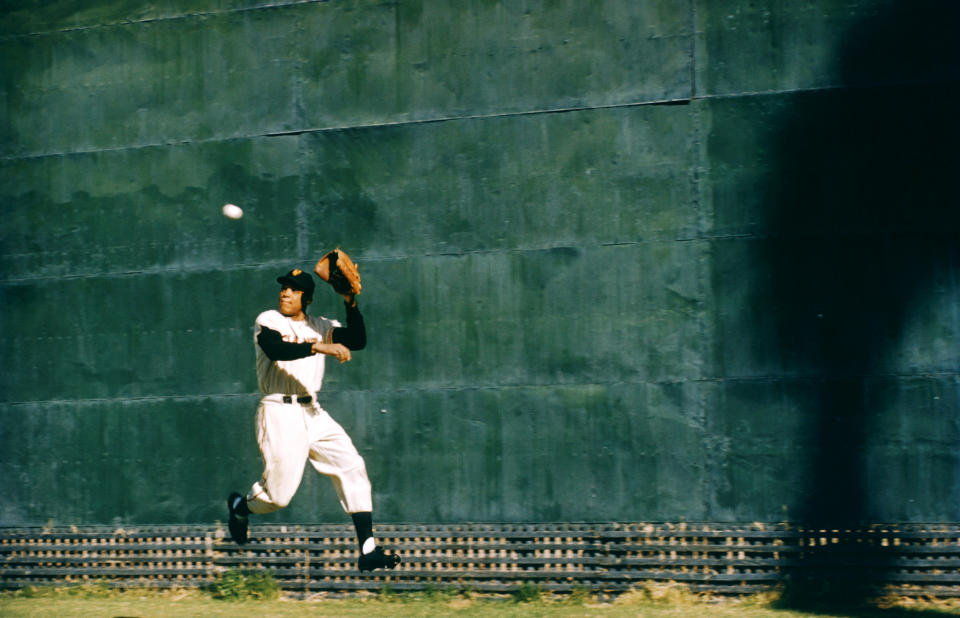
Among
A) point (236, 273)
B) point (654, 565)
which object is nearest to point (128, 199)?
point (236, 273)

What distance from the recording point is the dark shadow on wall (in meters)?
8.02

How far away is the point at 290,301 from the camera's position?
7.68m

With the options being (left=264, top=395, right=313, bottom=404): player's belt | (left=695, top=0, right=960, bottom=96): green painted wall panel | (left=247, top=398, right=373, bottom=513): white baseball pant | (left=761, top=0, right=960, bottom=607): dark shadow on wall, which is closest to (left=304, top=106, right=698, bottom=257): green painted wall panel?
(left=695, top=0, right=960, bottom=96): green painted wall panel

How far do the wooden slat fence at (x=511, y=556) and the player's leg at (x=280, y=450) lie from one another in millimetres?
1188

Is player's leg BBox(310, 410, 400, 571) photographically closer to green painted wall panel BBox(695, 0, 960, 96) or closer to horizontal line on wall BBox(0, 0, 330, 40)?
horizontal line on wall BBox(0, 0, 330, 40)

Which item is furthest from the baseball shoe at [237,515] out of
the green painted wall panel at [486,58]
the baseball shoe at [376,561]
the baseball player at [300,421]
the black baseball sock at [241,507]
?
the green painted wall panel at [486,58]

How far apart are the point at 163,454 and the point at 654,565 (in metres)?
3.88

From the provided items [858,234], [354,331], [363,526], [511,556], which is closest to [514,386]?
[511,556]

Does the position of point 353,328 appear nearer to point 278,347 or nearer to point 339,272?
point 339,272

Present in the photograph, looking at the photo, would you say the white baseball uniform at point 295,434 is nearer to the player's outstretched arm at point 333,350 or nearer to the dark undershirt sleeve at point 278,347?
the dark undershirt sleeve at point 278,347

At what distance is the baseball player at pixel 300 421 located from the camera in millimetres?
7559

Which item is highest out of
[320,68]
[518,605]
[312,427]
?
[320,68]

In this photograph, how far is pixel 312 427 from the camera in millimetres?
7660

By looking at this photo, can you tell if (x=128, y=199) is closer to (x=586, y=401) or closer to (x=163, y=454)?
(x=163, y=454)
